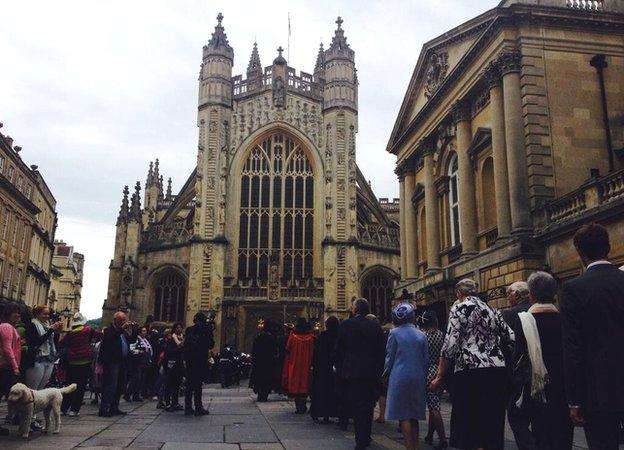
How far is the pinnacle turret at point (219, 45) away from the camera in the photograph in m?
36.1

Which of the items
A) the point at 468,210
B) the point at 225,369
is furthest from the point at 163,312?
the point at 468,210

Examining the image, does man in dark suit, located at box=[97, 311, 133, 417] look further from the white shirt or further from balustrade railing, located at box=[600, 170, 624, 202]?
balustrade railing, located at box=[600, 170, 624, 202]

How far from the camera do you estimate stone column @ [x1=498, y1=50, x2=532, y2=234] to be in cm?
1318

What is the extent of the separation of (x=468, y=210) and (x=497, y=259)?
8.42 feet

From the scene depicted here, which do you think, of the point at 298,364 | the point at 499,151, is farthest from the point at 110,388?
the point at 499,151

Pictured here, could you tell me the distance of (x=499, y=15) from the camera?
548 inches

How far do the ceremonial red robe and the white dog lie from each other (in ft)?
13.9

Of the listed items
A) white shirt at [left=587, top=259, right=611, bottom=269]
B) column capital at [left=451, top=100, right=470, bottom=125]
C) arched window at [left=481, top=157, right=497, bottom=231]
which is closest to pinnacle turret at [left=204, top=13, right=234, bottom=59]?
column capital at [left=451, top=100, right=470, bottom=125]

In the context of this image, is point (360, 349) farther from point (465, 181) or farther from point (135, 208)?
point (135, 208)

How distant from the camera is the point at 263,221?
34.4 metres

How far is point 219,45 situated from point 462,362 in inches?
1373

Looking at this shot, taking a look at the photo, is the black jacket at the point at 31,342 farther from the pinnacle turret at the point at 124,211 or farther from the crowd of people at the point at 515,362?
the pinnacle turret at the point at 124,211

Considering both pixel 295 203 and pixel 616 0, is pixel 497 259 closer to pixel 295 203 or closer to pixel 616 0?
pixel 616 0

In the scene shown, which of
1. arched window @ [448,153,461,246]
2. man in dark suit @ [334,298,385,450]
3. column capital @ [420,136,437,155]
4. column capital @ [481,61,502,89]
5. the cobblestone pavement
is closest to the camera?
man in dark suit @ [334,298,385,450]
